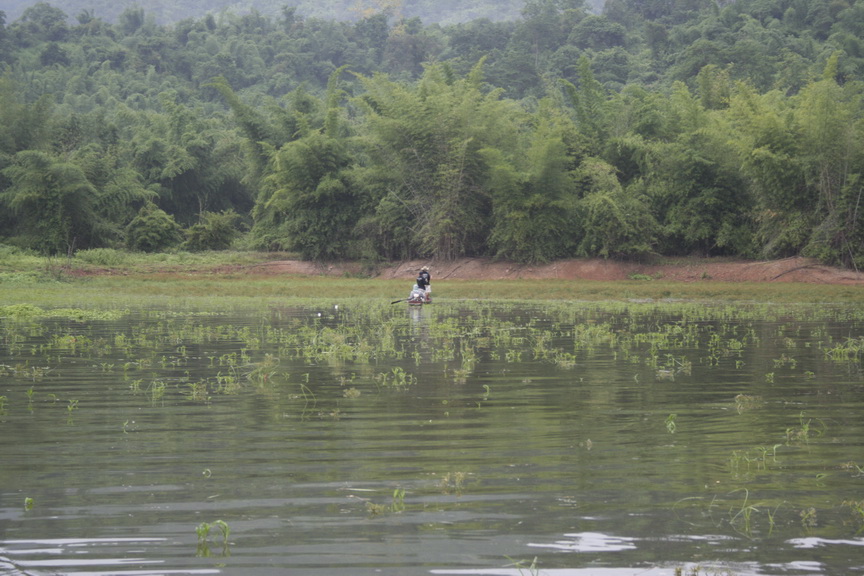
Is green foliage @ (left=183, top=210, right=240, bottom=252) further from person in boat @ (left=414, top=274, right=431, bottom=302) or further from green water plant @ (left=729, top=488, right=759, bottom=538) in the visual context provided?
green water plant @ (left=729, top=488, right=759, bottom=538)

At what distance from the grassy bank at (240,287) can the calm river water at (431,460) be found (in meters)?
13.8

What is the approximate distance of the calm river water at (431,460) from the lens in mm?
5043

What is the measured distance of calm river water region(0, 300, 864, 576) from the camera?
5043 millimetres

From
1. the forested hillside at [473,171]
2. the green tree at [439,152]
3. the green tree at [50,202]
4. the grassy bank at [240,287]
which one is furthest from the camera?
the green tree at [50,202]

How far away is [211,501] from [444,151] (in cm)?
3378

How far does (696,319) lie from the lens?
811 inches

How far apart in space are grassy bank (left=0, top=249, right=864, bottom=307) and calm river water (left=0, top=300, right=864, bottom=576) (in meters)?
13.8

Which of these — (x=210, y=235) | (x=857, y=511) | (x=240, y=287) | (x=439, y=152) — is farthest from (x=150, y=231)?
(x=857, y=511)

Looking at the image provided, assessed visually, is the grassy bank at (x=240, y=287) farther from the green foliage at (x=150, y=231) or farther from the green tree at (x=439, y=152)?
the green foliage at (x=150, y=231)

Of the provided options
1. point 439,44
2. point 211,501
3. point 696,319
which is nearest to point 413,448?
point 211,501

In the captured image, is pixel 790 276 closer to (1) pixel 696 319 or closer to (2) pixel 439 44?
(1) pixel 696 319

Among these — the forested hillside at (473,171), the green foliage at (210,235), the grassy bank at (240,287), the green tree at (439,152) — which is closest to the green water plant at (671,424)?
the grassy bank at (240,287)

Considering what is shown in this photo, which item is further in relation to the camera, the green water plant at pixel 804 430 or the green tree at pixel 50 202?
the green tree at pixel 50 202

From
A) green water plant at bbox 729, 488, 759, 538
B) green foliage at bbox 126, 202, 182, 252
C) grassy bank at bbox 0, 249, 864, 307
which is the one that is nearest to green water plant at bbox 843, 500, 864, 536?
green water plant at bbox 729, 488, 759, 538
